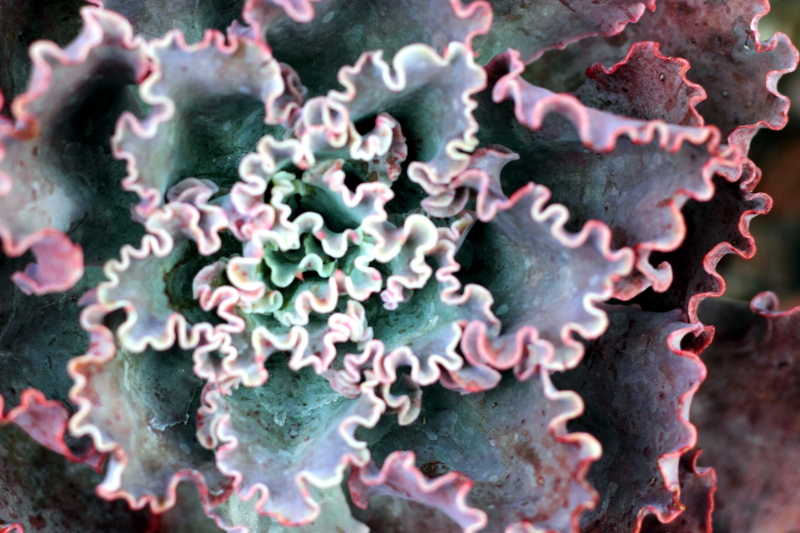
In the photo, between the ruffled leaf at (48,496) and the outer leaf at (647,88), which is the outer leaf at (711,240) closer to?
the outer leaf at (647,88)

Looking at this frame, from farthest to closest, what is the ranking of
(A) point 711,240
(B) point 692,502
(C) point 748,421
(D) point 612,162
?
(C) point 748,421
(B) point 692,502
(A) point 711,240
(D) point 612,162

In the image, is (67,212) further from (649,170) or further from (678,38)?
(678,38)

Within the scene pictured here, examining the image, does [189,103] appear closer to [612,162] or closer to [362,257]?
[362,257]

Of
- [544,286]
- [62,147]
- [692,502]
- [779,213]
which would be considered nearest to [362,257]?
[544,286]

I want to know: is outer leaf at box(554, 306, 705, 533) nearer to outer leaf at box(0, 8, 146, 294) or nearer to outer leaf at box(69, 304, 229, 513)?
outer leaf at box(69, 304, 229, 513)

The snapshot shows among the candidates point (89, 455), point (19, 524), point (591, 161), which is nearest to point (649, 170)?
point (591, 161)

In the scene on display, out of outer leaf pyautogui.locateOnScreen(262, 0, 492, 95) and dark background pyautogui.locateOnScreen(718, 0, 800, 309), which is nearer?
outer leaf pyautogui.locateOnScreen(262, 0, 492, 95)

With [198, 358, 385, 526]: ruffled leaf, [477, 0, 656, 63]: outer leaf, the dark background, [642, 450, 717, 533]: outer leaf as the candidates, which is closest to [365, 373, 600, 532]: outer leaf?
[198, 358, 385, 526]: ruffled leaf

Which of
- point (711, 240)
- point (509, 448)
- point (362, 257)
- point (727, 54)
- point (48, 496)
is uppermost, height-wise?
point (727, 54)

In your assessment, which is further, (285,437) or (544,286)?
(285,437)
